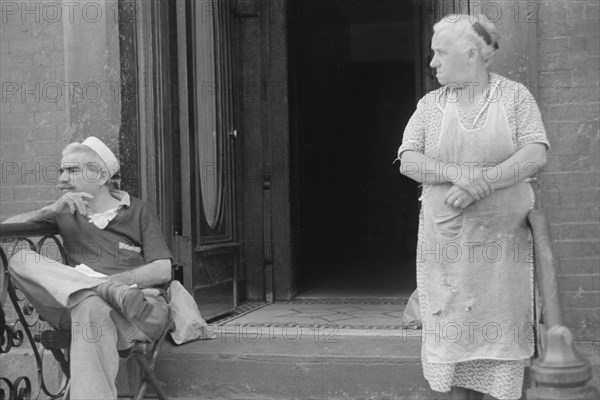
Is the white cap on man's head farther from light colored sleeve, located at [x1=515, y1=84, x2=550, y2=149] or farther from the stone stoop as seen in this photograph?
light colored sleeve, located at [x1=515, y1=84, x2=550, y2=149]

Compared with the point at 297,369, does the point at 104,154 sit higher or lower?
higher

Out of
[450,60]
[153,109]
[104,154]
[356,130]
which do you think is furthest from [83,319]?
[356,130]

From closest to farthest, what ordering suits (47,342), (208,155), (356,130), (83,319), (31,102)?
1. (83,319)
2. (47,342)
3. (31,102)
4. (208,155)
5. (356,130)

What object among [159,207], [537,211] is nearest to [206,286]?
[159,207]

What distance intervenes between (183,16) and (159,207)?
1.09m

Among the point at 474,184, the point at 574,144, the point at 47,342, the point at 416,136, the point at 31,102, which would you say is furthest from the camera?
the point at 31,102

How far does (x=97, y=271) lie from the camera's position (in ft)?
12.9

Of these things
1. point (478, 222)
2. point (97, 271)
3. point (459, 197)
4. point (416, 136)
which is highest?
point (416, 136)

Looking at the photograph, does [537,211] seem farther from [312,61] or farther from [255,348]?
[312,61]

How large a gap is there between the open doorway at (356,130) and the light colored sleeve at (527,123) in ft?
20.5

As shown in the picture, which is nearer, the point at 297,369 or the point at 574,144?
the point at 297,369

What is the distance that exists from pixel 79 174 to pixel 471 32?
1.92 meters

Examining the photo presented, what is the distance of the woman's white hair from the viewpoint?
322cm

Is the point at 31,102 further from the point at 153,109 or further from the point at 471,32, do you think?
the point at 471,32
